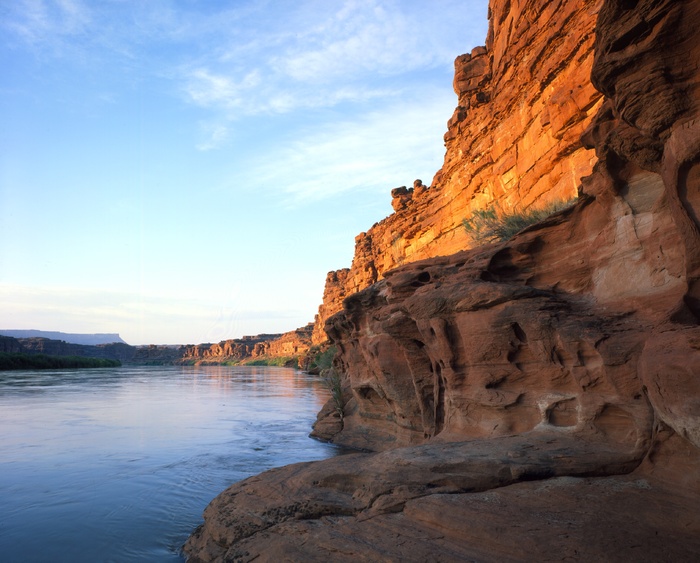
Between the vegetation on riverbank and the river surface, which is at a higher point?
the vegetation on riverbank

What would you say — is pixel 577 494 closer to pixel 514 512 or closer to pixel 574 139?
pixel 514 512

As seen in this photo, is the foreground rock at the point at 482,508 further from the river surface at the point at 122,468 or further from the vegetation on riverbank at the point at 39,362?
the vegetation on riverbank at the point at 39,362

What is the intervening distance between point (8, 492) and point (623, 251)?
12699 millimetres

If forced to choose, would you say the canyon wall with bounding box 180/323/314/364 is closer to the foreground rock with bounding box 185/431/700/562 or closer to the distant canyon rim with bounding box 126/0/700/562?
the distant canyon rim with bounding box 126/0/700/562

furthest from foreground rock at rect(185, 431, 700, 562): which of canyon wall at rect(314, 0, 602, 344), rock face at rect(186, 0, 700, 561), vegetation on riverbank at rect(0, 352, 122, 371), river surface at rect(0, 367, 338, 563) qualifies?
vegetation on riverbank at rect(0, 352, 122, 371)

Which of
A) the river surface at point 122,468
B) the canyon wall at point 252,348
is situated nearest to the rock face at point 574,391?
the river surface at point 122,468

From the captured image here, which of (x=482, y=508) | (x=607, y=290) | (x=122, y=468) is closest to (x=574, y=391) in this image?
(x=607, y=290)

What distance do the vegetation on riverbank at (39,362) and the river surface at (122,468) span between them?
5557cm

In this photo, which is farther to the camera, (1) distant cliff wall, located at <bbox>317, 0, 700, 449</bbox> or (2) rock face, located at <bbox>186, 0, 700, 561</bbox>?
(1) distant cliff wall, located at <bbox>317, 0, 700, 449</bbox>

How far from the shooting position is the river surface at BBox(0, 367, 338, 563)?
7539mm

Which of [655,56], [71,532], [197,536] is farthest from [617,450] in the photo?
[71,532]

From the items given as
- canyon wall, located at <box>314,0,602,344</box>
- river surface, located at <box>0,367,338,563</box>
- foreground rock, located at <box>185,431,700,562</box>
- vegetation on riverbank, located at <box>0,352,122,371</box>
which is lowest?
river surface, located at <box>0,367,338,563</box>

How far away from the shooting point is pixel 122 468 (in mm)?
12156

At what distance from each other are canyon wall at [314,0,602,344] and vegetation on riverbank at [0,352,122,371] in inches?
2663
